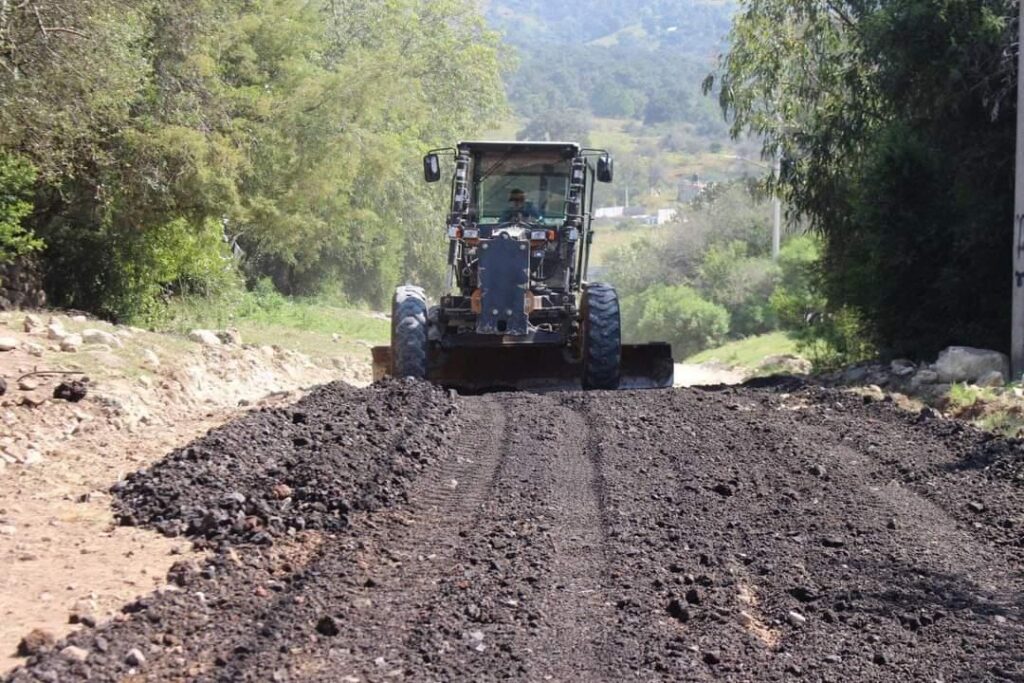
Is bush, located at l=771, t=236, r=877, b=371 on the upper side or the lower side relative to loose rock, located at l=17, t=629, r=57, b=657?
lower

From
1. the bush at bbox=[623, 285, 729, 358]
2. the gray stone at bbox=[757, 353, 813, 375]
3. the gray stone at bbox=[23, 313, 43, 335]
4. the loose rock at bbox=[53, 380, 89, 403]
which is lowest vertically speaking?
the bush at bbox=[623, 285, 729, 358]

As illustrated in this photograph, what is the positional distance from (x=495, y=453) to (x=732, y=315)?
48.5 meters

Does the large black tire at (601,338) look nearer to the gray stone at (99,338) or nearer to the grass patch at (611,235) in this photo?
the gray stone at (99,338)

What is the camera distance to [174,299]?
24500 mm

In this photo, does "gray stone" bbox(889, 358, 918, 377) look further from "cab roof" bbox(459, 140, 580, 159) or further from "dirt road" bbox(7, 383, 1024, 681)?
"cab roof" bbox(459, 140, 580, 159)

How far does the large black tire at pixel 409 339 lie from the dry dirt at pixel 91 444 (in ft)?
5.05

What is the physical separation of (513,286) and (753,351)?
2779 cm

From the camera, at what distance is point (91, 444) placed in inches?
465

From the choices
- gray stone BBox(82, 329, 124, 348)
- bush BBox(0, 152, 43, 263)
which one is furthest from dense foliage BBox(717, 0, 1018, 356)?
bush BBox(0, 152, 43, 263)

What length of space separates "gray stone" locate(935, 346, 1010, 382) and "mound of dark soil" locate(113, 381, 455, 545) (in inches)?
276

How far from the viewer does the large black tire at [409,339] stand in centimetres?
1608

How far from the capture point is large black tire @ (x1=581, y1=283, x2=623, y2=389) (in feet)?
52.8

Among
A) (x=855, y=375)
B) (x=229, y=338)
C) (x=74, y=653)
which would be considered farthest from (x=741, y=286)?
(x=74, y=653)

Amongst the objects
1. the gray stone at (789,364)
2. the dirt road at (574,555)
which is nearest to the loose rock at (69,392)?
the dirt road at (574,555)
